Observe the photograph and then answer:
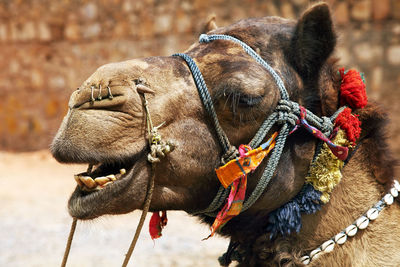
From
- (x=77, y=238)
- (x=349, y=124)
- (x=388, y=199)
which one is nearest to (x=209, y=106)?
(x=349, y=124)

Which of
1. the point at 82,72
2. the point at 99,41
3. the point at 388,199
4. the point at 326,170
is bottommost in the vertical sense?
the point at 82,72

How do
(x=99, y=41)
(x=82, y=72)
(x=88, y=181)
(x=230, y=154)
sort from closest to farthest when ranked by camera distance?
(x=88, y=181) → (x=230, y=154) → (x=99, y=41) → (x=82, y=72)

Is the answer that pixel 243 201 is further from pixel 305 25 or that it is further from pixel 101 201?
pixel 305 25

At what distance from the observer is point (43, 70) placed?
12.4 meters

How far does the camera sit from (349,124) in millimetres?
2607

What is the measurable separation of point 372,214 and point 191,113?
1.02 metres

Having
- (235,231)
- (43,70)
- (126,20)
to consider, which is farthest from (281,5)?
(235,231)

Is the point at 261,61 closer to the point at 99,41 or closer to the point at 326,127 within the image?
the point at 326,127

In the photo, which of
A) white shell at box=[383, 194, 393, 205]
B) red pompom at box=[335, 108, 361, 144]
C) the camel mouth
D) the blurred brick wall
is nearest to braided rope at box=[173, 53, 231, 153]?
the camel mouth

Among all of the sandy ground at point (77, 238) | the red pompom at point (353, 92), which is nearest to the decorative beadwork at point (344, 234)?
the red pompom at point (353, 92)

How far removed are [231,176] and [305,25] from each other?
825mm

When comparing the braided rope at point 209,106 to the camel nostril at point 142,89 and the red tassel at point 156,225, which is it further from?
the red tassel at point 156,225

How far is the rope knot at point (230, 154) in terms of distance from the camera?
245 cm

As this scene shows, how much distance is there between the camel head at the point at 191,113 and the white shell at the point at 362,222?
328 mm
